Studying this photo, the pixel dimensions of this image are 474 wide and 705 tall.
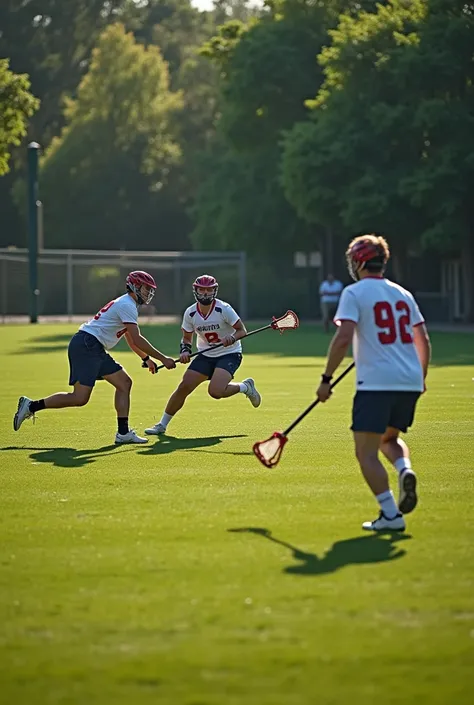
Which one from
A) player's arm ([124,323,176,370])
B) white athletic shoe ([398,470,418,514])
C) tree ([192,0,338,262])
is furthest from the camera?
tree ([192,0,338,262])

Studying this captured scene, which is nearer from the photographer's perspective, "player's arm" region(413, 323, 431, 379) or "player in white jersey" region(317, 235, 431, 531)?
"player in white jersey" region(317, 235, 431, 531)

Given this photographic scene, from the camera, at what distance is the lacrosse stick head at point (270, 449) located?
Result: 10.0 m

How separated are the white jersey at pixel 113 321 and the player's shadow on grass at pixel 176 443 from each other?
1.12 meters

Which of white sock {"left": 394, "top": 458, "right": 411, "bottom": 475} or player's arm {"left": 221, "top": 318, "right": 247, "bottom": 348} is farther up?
player's arm {"left": 221, "top": 318, "right": 247, "bottom": 348}

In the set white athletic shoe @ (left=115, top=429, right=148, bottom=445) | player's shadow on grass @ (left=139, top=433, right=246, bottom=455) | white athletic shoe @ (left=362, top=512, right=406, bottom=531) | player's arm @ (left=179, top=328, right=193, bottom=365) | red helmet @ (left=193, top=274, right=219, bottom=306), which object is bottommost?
player's shadow on grass @ (left=139, top=433, right=246, bottom=455)

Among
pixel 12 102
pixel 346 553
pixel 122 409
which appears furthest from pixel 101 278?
pixel 346 553

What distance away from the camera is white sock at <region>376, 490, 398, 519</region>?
891cm

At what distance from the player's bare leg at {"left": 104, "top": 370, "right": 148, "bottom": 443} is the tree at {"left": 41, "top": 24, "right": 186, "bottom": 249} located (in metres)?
63.8

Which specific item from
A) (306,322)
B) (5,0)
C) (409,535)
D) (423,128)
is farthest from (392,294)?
(5,0)

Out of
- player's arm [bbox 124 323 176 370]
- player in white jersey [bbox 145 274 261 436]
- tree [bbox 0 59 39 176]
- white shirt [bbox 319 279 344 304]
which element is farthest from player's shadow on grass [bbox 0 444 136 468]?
white shirt [bbox 319 279 344 304]

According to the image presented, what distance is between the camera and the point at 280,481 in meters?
11.3

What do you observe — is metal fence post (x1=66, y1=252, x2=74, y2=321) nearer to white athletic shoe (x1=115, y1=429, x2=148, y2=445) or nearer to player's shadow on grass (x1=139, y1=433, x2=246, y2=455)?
player's shadow on grass (x1=139, y1=433, x2=246, y2=455)

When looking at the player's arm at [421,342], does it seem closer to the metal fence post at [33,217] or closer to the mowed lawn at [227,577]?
the mowed lawn at [227,577]

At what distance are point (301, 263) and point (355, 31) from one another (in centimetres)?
1371
